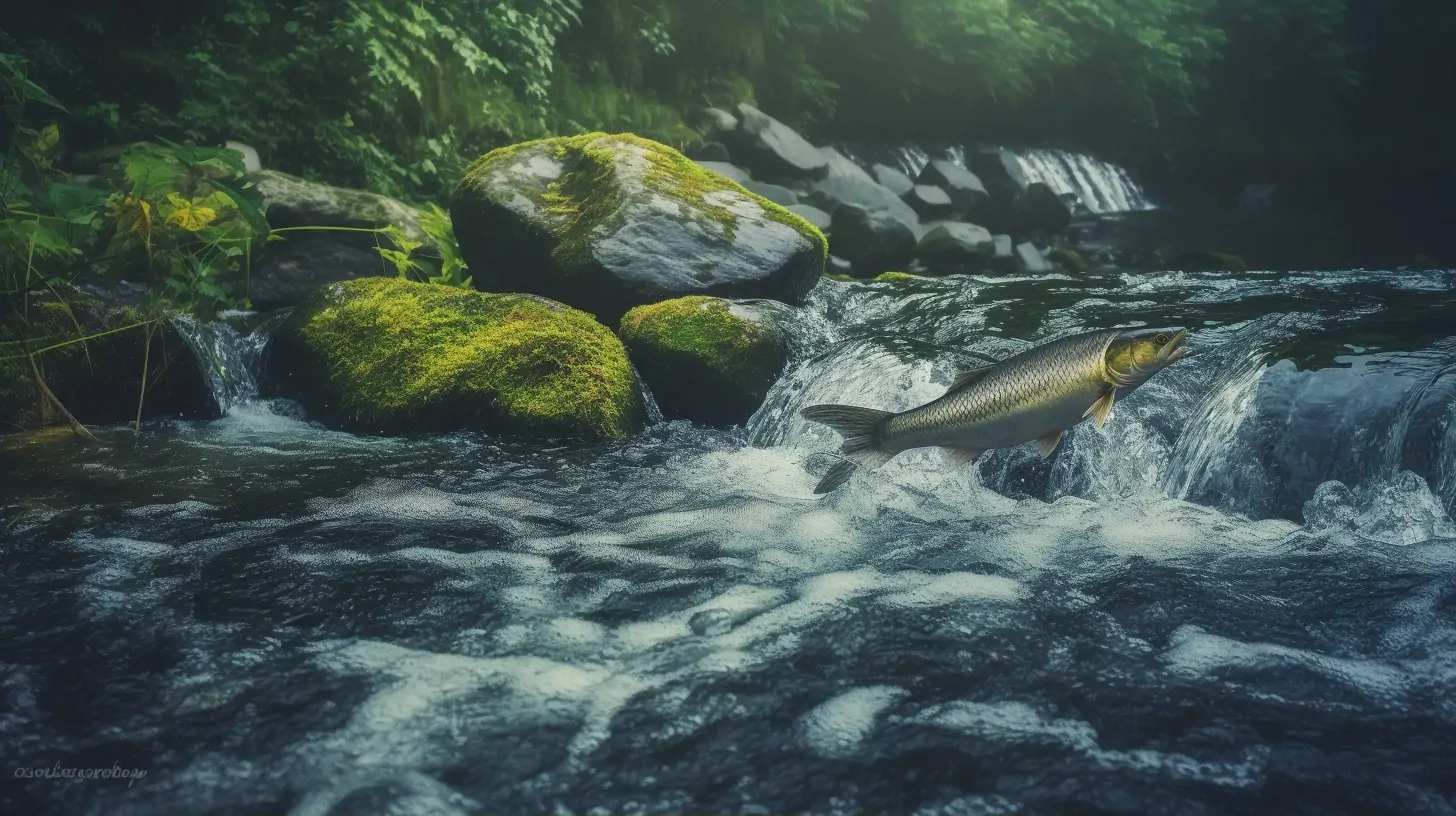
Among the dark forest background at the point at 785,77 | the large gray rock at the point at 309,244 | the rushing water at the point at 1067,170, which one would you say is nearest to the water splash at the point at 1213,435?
the large gray rock at the point at 309,244

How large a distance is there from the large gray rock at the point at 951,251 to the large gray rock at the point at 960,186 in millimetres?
3678

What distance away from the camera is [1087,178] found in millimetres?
20734

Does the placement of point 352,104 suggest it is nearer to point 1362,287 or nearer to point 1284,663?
point 1362,287

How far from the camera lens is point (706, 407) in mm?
6574

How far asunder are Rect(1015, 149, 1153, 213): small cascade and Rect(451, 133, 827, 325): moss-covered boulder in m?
13.2

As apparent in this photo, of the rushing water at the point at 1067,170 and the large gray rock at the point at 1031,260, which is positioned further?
the rushing water at the point at 1067,170

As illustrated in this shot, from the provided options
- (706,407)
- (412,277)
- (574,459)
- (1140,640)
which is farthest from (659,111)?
(1140,640)

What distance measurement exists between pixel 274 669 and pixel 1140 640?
7.94 feet

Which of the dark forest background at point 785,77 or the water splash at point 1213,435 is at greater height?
the dark forest background at point 785,77

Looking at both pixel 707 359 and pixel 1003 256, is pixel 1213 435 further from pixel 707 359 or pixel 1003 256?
pixel 1003 256

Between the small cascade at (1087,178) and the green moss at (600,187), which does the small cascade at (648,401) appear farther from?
the small cascade at (1087,178)

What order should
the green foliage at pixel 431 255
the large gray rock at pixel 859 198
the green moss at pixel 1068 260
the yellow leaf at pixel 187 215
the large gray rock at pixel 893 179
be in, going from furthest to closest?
1. the large gray rock at pixel 893 179
2. the green moss at pixel 1068 260
3. the large gray rock at pixel 859 198
4. the green foliage at pixel 431 255
5. the yellow leaf at pixel 187 215

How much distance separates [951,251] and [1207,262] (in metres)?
3.53

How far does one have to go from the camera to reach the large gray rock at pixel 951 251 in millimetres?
12383
